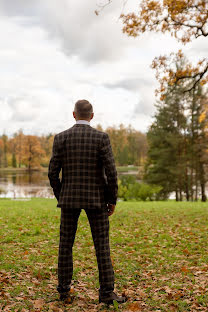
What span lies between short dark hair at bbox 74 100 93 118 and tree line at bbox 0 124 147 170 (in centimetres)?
3269

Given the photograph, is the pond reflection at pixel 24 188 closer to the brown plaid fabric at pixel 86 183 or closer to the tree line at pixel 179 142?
the tree line at pixel 179 142

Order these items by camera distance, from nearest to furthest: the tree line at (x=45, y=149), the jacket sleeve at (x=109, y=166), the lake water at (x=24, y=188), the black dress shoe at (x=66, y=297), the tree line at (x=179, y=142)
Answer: the jacket sleeve at (x=109, y=166) < the black dress shoe at (x=66, y=297) < the tree line at (x=179, y=142) < the lake water at (x=24, y=188) < the tree line at (x=45, y=149)

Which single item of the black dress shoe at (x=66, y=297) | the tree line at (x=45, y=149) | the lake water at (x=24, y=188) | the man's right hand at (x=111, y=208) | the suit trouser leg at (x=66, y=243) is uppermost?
the tree line at (x=45, y=149)

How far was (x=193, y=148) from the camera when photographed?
1050 inches

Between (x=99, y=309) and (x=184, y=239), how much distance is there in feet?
13.7

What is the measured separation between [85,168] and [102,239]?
79cm

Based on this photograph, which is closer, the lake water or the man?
the man

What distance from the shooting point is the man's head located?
3.41 m

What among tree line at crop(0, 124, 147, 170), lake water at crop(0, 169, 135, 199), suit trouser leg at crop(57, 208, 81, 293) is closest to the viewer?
suit trouser leg at crop(57, 208, 81, 293)

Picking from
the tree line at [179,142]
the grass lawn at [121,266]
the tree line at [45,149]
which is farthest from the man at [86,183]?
the tree line at [45,149]

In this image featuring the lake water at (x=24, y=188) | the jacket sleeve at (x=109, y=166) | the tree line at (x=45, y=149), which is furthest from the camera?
the tree line at (x=45, y=149)

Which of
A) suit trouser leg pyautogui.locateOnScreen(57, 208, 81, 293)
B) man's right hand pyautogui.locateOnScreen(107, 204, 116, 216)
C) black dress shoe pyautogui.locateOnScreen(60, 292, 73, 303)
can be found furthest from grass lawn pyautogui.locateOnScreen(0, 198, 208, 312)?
man's right hand pyautogui.locateOnScreen(107, 204, 116, 216)

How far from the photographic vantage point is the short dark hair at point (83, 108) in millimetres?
3408

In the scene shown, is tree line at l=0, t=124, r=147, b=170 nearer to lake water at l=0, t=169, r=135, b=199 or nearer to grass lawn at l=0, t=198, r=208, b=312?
lake water at l=0, t=169, r=135, b=199
